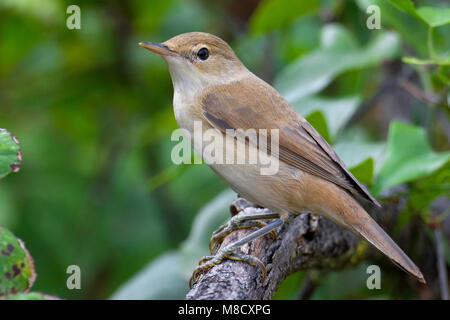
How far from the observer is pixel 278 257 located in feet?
8.01

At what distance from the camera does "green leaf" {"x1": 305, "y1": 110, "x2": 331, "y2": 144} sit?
9.99 ft

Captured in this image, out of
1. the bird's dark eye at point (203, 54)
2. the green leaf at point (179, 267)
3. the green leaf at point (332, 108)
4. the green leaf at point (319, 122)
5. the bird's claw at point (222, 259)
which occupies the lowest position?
the bird's claw at point (222, 259)

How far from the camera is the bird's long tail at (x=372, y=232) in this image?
248cm

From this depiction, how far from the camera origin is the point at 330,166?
2760mm

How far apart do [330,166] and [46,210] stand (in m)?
2.60

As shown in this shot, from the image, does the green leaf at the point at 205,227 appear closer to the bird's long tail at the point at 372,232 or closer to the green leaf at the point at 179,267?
the green leaf at the point at 179,267

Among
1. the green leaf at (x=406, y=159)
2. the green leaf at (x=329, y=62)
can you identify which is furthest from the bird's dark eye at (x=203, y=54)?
the green leaf at (x=406, y=159)

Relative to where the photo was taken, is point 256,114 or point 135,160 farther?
point 135,160

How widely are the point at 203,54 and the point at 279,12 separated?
985 mm

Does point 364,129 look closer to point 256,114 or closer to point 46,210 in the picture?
point 256,114

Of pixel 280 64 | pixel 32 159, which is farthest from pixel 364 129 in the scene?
pixel 32 159

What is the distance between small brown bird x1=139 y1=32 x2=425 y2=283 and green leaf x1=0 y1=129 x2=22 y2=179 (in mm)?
889

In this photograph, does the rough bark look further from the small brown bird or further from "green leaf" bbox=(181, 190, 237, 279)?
"green leaf" bbox=(181, 190, 237, 279)

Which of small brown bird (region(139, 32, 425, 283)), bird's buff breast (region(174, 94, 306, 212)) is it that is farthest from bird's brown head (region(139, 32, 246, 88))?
bird's buff breast (region(174, 94, 306, 212))
